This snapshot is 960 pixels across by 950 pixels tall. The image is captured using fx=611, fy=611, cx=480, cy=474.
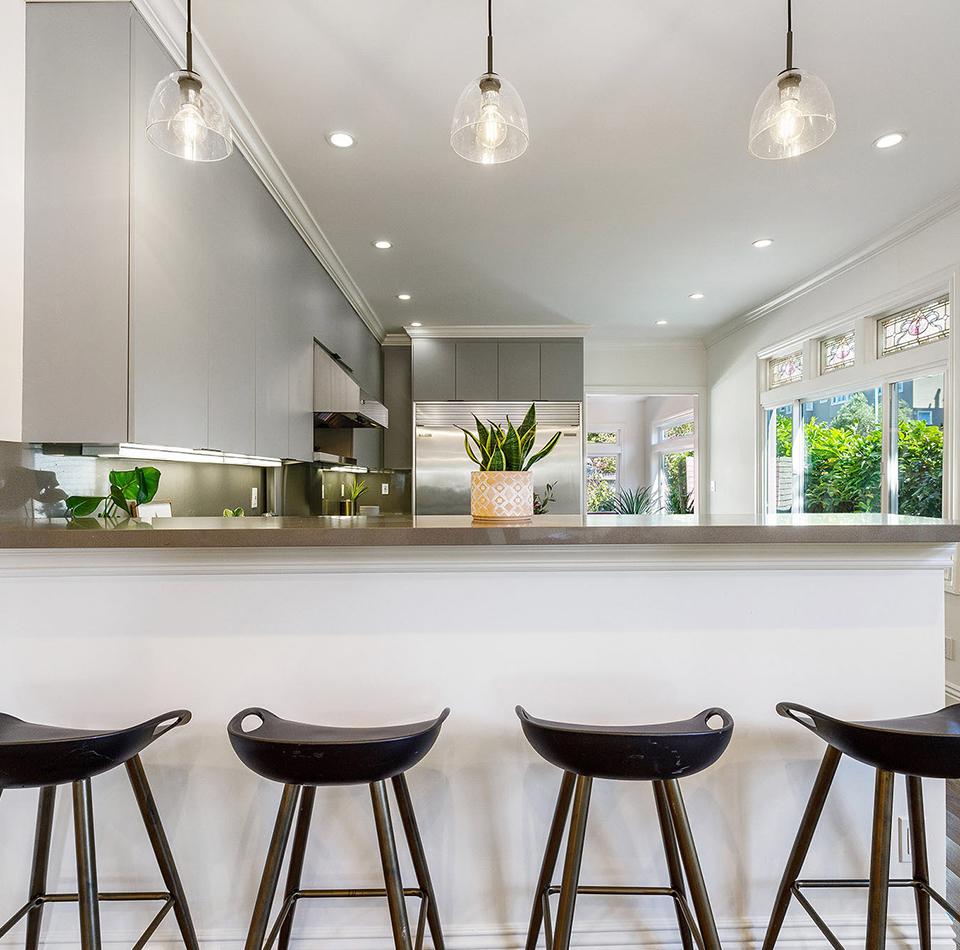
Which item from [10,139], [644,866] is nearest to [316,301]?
[10,139]

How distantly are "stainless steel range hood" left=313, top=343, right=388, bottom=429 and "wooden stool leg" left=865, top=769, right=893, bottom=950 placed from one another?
284cm

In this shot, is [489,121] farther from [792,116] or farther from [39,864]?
[39,864]

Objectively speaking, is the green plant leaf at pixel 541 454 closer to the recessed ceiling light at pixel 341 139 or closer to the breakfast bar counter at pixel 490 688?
the breakfast bar counter at pixel 490 688

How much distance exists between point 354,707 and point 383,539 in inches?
19.2

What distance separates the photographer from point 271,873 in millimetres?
1187

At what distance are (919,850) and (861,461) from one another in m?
3.08

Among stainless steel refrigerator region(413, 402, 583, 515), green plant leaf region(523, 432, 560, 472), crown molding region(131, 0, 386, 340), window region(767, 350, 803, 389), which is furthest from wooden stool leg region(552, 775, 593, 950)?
window region(767, 350, 803, 389)

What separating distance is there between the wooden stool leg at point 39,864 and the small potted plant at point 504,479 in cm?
114

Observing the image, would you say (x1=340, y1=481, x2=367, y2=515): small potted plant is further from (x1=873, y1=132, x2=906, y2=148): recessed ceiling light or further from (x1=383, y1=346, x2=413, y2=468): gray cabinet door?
(x1=873, y1=132, x2=906, y2=148): recessed ceiling light

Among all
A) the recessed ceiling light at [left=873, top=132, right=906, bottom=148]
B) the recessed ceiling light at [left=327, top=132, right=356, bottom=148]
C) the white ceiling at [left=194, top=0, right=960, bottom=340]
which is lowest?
the recessed ceiling light at [left=327, top=132, right=356, bottom=148]

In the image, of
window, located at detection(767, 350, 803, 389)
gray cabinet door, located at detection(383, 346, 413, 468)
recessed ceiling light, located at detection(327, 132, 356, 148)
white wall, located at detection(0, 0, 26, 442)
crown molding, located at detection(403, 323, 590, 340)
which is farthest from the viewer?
gray cabinet door, located at detection(383, 346, 413, 468)

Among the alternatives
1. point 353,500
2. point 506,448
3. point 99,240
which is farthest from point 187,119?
point 353,500

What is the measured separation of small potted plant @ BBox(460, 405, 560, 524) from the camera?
154 centimetres

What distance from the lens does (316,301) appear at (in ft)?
10.9
